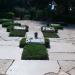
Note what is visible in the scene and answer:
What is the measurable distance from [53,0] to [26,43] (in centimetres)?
1403

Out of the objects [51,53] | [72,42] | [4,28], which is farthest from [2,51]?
[4,28]

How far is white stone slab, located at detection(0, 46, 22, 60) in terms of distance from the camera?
11.6m

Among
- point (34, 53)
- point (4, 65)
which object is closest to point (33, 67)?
point (4, 65)

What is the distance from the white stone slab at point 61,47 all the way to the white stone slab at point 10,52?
4.99 feet

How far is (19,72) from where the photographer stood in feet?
31.2

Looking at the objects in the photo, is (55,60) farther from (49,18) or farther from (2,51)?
(49,18)

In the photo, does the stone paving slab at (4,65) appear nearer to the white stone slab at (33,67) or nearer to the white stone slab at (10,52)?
the white stone slab at (33,67)

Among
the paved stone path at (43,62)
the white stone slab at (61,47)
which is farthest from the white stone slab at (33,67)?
the white stone slab at (61,47)

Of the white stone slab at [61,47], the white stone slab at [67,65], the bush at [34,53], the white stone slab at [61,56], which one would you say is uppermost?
the bush at [34,53]

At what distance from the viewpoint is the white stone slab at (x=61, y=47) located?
13.1 metres

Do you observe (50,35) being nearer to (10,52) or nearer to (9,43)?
(9,43)

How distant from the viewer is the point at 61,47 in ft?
45.3

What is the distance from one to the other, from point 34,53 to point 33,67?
1.49 metres

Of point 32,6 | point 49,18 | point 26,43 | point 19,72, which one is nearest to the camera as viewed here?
point 19,72
